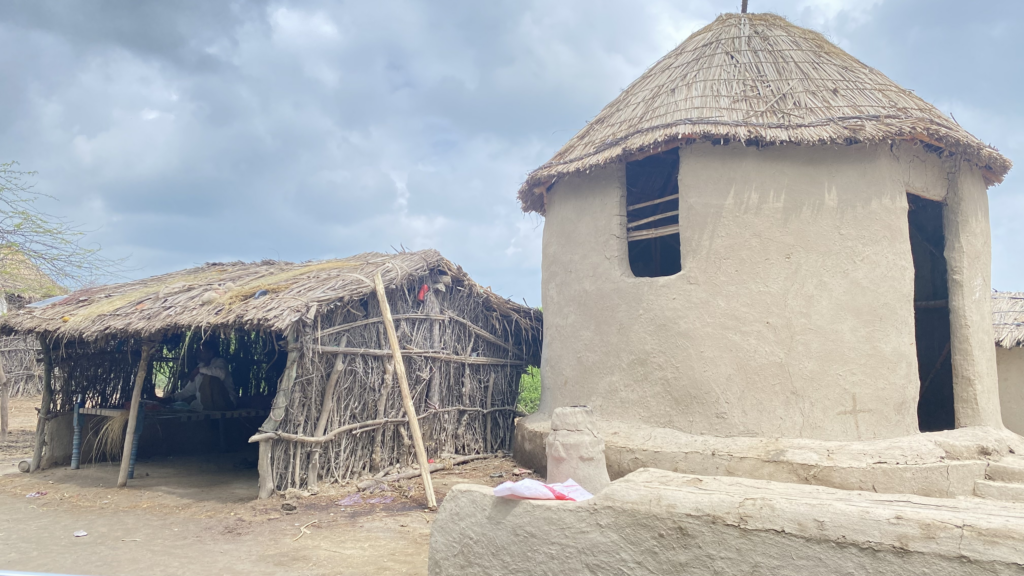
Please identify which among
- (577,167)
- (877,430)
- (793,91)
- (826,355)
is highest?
(793,91)

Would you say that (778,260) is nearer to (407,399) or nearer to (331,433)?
(407,399)

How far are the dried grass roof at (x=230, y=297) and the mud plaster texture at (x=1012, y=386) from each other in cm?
661

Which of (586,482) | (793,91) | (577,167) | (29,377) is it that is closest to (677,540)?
(586,482)

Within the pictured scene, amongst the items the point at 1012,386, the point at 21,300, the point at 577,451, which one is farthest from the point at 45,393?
the point at 1012,386

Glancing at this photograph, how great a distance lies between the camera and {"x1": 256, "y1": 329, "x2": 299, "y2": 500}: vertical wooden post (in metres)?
6.41

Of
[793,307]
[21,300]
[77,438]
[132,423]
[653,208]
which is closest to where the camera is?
[793,307]

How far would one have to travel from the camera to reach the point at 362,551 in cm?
498

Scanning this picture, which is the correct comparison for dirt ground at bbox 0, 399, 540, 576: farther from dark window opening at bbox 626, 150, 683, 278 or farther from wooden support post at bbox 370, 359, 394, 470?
dark window opening at bbox 626, 150, 683, 278

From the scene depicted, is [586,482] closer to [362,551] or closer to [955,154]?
[362,551]

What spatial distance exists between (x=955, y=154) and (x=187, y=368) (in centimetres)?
1001

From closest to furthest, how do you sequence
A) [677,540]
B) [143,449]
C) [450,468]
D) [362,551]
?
Result: [677,540] < [362,551] < [450,468] < [143,449]

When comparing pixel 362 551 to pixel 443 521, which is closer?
pixel 443 521

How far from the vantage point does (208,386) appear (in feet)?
29.7

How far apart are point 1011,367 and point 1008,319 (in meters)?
0.64
